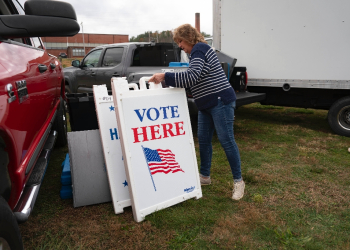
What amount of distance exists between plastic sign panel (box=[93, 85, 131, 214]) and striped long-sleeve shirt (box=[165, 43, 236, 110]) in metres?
0.66

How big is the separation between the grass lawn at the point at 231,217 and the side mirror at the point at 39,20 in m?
1.61

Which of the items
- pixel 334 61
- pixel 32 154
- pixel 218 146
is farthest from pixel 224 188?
pixel 334 61

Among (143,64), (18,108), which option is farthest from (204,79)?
(143,64)

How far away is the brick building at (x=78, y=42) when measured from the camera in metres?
61.0

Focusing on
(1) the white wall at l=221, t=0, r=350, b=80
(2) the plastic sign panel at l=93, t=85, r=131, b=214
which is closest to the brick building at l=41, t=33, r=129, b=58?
(1) the white wall at l=221, t=0, r=350, b=80

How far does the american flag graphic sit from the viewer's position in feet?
9.18

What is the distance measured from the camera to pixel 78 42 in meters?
69.7

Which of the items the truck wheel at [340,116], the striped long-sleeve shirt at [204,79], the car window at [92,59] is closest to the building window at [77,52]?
the car window at [92,59]

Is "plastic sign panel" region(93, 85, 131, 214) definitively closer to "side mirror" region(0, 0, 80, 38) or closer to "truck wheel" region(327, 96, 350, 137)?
"side mirror" region(0, 0, 80, 38)

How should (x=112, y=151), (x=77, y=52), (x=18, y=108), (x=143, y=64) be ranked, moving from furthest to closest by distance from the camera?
(x=77, y=52), (x=143, y=64), (x=112, y=151), (x=18, y=108)

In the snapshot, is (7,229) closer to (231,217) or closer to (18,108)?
(18,108)

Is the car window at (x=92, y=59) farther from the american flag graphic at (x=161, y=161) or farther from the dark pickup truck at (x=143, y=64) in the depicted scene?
the american flag graphic at (x=161, y=161)

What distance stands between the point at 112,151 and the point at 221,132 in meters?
1.09

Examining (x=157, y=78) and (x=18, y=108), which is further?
(x=157, y=78)
